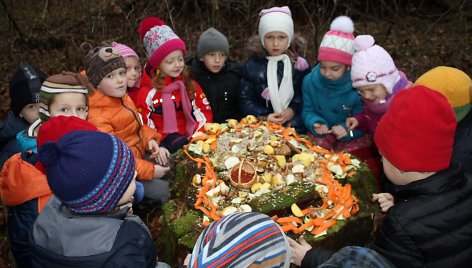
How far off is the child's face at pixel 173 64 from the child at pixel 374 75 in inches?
63.9

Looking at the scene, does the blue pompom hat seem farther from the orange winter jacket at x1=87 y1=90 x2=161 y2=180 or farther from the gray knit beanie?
the gray knit beanie

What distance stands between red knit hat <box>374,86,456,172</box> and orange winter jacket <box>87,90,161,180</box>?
2.17 metres

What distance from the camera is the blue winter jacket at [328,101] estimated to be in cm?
414

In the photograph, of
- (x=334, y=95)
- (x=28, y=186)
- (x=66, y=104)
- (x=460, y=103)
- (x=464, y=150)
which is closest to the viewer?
(x=28, y=186)

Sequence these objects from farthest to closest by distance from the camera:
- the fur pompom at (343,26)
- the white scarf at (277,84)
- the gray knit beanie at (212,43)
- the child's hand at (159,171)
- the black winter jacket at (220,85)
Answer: the black winter jacket at (220,85) → the white scarf at (277,84) → the gray knit beanie at (212,43) → the fur pompom at (343,26) → the child's hand at (159,171)

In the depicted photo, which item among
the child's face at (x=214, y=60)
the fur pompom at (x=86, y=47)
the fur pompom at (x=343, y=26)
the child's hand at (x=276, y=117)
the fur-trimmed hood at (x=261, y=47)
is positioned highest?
the fur pompom at (x=343, y=26)

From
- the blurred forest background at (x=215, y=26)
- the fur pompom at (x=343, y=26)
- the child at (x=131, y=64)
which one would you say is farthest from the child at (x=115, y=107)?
the blurred forest background at (x=215, y=26)

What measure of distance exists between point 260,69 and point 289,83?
0.33m

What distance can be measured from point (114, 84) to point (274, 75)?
1.61 metres

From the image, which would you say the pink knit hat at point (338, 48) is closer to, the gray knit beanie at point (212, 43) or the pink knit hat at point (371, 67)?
the pink knit hat at point (371, 67)

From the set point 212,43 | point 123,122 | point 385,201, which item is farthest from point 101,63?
point 385,201

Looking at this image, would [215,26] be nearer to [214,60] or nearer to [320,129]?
[214,60]

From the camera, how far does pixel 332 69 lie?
405 cm

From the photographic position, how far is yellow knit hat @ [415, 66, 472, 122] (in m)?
2.93
